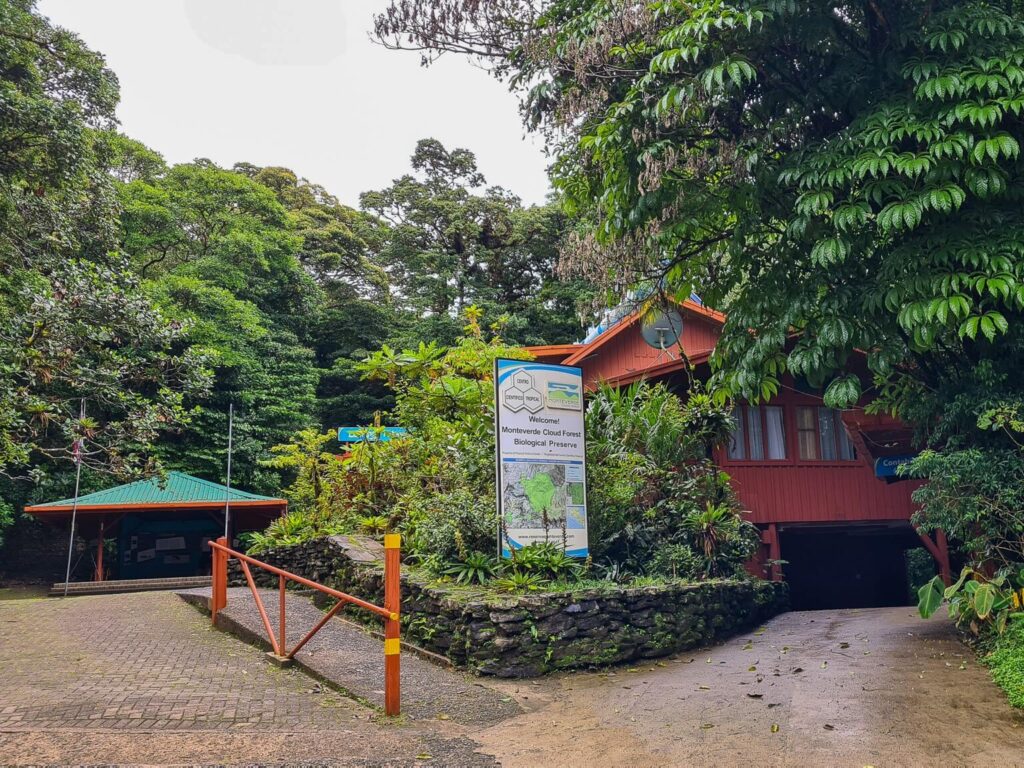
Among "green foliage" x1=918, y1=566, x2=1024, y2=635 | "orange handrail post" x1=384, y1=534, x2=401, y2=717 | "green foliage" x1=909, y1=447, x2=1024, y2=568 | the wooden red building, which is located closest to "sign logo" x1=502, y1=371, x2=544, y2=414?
"orange handrail post" x1=384, y1=534, x2=401, y2=717

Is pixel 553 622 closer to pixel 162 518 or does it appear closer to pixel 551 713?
pixel 551 713

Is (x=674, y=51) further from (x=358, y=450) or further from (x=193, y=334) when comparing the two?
(x=193, y=334)

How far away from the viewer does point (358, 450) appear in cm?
1309

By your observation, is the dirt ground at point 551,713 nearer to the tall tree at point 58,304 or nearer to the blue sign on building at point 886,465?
the tall tree at point 58,304

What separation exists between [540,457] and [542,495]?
0.44 metres

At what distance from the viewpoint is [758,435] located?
49.7 ft

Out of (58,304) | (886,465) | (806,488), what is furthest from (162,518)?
(886,465)

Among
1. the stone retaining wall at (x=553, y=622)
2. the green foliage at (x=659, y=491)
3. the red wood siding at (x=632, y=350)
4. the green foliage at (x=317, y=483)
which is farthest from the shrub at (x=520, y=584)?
the red wood siding at (x=632, y=350)

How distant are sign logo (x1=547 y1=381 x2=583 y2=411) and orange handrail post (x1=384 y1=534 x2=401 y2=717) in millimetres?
3638

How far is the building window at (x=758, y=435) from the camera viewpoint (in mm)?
14984

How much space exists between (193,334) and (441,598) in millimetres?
20437

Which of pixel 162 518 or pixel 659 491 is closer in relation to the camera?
pixel 659 491

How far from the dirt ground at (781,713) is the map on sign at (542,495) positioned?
1.77m

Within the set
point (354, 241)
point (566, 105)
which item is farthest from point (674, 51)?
point (354, 241)
